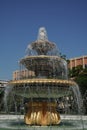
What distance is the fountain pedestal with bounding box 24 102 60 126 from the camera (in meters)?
16.0

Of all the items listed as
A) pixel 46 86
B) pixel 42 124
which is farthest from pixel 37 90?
pixel 42 124

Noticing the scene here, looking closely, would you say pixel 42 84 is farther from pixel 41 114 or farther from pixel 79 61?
pixel 79 61

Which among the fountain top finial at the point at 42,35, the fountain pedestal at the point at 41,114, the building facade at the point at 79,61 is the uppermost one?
the building facade at the point at 79,61

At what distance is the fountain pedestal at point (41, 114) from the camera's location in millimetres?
16047

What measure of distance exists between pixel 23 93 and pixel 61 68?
293 cm

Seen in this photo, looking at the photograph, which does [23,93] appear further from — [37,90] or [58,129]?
[58,129]

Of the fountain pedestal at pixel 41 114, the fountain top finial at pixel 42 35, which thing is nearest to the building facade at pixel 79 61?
the fountain top finial at pixel 42 35

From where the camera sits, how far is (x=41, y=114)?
635 inches

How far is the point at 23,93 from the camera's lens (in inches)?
642

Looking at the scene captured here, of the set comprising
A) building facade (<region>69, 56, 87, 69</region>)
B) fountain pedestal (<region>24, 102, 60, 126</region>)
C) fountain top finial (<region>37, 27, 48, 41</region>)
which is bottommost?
fountain pedestal (<region>24, 102, 60, 126</region>)

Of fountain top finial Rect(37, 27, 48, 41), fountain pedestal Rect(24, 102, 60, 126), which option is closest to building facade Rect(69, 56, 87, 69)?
fountain top finial Rect(37, 27, 48, 41)

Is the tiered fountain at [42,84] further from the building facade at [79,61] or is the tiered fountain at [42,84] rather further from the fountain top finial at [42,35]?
the building facade at [79,61]

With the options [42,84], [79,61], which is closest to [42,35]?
[42,84]

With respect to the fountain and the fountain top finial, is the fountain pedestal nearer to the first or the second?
the fountain
